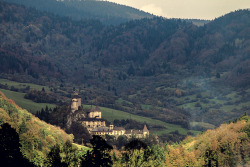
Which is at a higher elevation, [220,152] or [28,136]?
[28,136]

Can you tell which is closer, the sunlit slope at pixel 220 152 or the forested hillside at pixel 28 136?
the forested hillside at pixel 28 136

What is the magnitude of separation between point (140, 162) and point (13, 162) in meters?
32.0

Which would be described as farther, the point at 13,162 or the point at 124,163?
the point at 124,163

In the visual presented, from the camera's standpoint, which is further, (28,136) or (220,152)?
(220,152)

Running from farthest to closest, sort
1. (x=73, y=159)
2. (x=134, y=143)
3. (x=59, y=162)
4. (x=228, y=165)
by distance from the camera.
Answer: (x=228, y=165) → (x=134, y=143) → (x=73, y=159) → (x=59, y=162)

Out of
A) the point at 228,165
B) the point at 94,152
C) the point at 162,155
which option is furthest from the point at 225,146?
the point at 94,152

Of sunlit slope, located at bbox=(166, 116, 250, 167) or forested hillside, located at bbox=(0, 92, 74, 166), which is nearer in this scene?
forested hillside, located at bbox=(0, 92, 74, 166)

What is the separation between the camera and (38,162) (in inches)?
4811

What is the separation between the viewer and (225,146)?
5925 inches

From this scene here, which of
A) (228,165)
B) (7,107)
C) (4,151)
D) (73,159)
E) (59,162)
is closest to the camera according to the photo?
(4,151)

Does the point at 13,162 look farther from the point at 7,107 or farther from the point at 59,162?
the point at 7,107

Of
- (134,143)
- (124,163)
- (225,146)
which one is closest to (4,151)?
(124,163)

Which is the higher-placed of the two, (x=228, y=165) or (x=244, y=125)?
(x=244, y=125)

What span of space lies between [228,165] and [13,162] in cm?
6540
